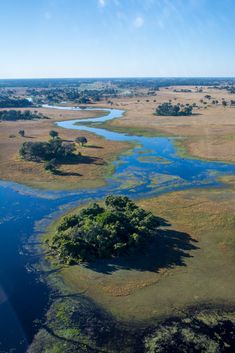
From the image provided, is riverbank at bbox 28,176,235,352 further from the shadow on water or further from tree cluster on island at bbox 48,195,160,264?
tree cluster on island at bbox 48,195,160,264

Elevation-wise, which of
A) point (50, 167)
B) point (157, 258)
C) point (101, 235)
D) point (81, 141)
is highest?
point (81, 141)

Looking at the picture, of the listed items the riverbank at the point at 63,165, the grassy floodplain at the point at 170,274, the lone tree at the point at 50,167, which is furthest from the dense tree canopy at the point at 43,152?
the grassy floodplain at the point at 170,274

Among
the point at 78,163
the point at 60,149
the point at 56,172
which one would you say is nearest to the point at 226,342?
the point at 56,172

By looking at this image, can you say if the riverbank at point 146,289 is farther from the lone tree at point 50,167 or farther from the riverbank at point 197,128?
the riverbank at point 197,128

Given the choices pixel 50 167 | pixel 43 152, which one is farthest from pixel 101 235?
pixel 43 152

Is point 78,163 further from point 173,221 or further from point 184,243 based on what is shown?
point 184,243

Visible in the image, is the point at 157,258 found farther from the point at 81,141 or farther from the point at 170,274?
the point at 81,141

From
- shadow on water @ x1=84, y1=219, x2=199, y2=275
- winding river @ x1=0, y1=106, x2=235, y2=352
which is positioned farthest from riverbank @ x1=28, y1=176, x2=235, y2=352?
winding river @ x1=0, y1=106, x2=235, y2=352
